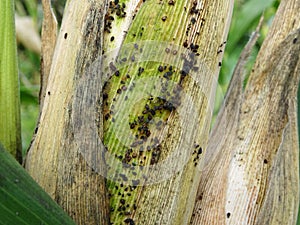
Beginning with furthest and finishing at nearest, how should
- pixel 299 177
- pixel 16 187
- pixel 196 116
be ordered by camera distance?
pixel 299 177, pixel 196 116, pixel 16 187

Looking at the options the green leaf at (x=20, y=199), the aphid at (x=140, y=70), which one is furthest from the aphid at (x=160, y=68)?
the green leaf at (x=20, y=199)

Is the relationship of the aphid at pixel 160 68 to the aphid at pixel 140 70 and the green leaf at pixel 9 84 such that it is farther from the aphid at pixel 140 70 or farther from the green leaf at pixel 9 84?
the green leaf at pixel 9 84

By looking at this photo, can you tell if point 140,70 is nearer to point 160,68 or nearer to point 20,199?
point 160,68

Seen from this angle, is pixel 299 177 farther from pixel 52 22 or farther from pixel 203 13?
pixel 52 22

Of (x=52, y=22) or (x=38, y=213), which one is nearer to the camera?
(x=38, y=213)

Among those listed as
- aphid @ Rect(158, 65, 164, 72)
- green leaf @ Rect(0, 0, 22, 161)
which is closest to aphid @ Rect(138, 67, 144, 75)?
aphid @ Rect(158, 65, 164, 72)

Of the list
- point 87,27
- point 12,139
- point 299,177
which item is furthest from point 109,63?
point 299,177

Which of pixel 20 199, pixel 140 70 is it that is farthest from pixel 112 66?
pixel 20 199
